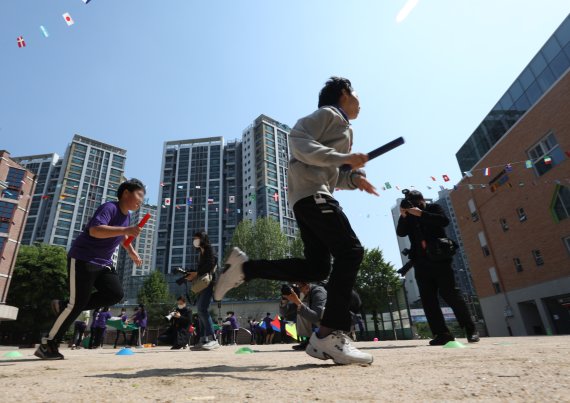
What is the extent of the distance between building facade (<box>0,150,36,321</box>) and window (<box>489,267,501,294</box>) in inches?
1876

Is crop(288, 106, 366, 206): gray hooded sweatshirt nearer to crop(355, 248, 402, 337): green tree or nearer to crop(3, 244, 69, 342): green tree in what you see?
crop(355, 248, 402, 337): green tree

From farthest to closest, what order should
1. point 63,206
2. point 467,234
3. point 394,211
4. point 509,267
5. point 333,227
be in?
point 394,211 → point 63,206 → point 467,234 → point 509,267 → point 333,227

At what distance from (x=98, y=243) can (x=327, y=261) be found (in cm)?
245

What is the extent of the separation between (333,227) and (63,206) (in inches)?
4086

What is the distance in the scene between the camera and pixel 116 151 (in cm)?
10519

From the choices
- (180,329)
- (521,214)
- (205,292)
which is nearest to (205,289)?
(205,292)

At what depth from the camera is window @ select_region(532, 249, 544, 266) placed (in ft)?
74.9

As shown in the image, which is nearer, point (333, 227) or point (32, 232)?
point (333, 227)

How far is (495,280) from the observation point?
28031mm

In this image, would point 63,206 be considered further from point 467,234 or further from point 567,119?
point 567,119

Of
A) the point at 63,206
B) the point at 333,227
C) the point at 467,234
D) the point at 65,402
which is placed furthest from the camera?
the point at 63,206

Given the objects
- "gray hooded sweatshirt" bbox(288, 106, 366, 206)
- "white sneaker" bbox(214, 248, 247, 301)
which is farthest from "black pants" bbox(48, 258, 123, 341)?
"gray hooded sweatshirt" bbox(288, 106, 366, 206)

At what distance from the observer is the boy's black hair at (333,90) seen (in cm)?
306

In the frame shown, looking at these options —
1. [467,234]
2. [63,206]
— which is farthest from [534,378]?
[63,206]
